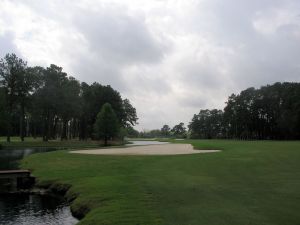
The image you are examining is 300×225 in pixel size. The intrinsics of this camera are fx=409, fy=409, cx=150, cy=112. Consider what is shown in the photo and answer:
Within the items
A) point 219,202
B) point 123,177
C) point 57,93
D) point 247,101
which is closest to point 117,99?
point 57,93

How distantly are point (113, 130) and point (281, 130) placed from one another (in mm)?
63941

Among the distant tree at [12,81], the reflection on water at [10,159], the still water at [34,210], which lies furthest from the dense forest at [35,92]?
the still water at [34,210]

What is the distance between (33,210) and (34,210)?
0.15ft

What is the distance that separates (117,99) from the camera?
134m

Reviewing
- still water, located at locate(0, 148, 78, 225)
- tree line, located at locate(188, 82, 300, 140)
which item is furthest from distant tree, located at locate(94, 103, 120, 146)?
still water, located at locate(0, 148, 78, 225)

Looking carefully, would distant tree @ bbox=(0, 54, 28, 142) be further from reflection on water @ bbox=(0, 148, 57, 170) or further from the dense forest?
reflection on water @ bbox=(0, 148, 57, 170)

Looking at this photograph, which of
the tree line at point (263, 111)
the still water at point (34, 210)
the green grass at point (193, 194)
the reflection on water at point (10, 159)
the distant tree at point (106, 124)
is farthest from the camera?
the tree line at point (263, 111)

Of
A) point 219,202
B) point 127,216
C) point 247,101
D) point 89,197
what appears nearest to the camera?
point 127,216

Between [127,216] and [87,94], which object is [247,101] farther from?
[127,216]

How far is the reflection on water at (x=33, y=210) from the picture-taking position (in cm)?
1748

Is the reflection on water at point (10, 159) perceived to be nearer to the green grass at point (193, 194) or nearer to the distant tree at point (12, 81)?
the green grass at point (193, 194)

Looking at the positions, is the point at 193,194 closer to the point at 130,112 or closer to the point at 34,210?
the point at 34,210

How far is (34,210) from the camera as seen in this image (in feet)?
65.5

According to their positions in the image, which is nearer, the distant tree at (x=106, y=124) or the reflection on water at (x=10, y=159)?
the reflection on water at (x=10, y=159)
